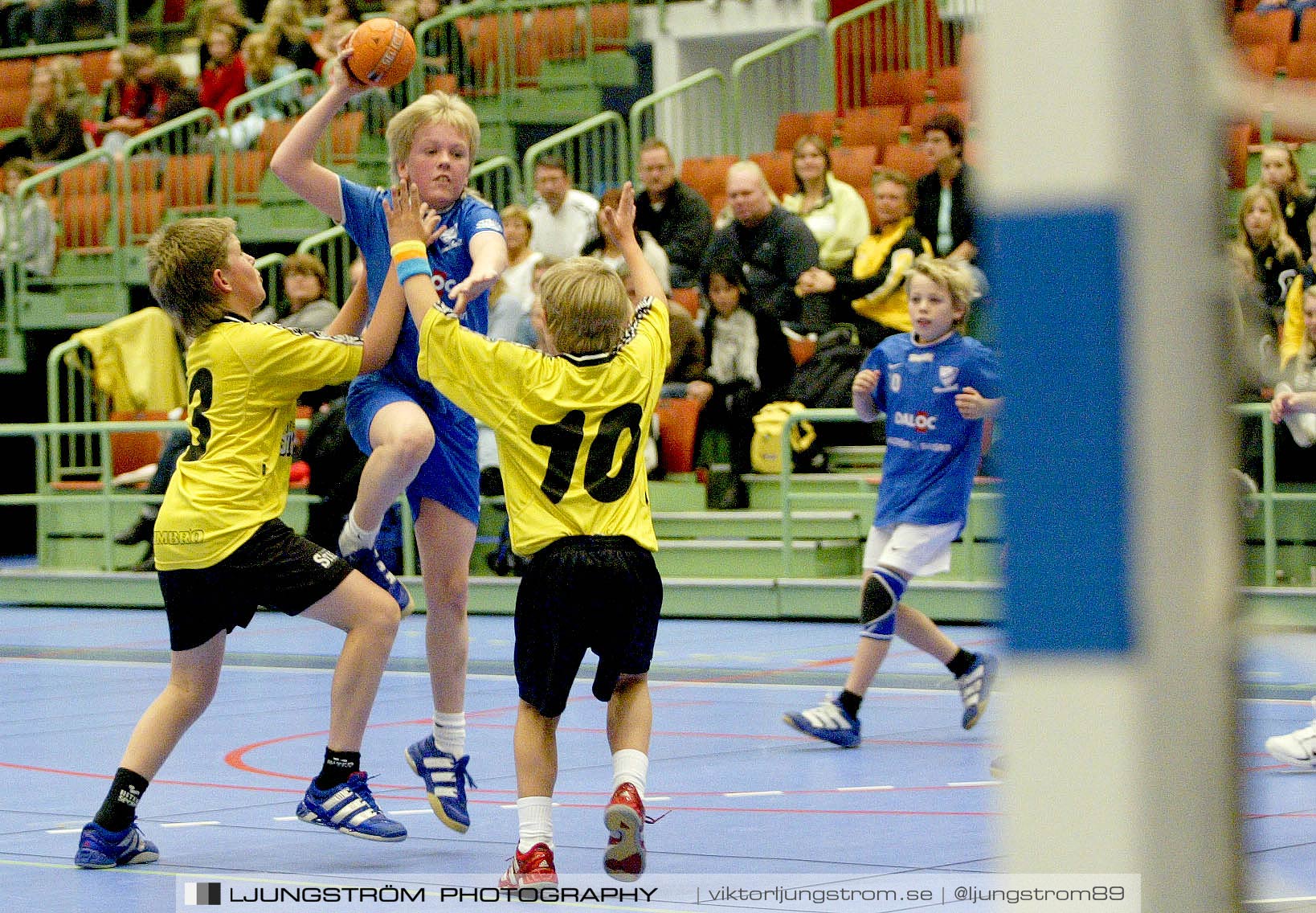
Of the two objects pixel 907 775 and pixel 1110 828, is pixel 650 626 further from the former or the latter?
pixel 1110 828

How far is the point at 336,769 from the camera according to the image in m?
4.77

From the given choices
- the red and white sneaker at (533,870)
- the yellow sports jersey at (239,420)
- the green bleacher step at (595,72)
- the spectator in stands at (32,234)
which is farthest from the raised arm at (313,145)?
the green bleacher step at (595,72)

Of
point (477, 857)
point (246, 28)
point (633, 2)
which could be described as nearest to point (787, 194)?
point (633, 2)

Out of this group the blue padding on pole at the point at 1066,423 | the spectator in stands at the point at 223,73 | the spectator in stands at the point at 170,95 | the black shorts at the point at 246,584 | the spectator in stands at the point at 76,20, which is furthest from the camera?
the spectator in stands at the point at 76,20

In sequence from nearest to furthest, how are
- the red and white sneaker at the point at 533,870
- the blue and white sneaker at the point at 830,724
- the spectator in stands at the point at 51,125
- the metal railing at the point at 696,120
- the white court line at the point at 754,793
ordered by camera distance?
the red and white sneaker at the point at 533,870, the white court line at the point at 754,793, the blue and white sneaker at the point at 830,724, the metal railing at the point at 696,120, the spectator in stands at the point at 51,125

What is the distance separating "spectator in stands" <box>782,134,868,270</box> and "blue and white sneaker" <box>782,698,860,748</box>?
6174 mm

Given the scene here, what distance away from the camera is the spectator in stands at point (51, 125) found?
17.4 metres

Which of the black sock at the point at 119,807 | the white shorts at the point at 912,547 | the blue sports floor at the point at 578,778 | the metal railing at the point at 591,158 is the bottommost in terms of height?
the blue sports floor at the point at 578,778

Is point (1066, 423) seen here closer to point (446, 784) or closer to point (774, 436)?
point (446, 784)

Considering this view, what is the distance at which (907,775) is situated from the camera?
580 centimetres

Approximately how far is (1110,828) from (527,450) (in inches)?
121

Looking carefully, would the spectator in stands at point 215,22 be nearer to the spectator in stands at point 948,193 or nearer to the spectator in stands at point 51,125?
the spectator in stands at point 51,125

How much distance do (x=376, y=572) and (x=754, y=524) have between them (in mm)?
6449

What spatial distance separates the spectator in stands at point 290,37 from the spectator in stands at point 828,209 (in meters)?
6.30
